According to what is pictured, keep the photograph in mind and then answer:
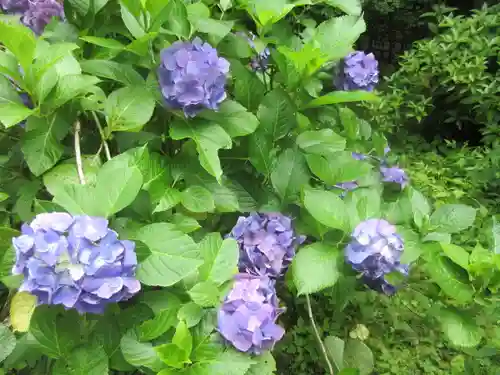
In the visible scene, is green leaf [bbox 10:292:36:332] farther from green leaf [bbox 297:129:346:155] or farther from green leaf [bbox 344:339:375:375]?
green leaf [bbox 344:339:375:375]

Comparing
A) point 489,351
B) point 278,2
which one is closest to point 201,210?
point 278,2

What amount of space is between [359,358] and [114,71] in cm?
89

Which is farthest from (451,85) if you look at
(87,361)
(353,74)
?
(87,361)

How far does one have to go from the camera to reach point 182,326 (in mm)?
699

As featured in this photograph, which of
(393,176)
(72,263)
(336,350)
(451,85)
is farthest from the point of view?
(451,85)

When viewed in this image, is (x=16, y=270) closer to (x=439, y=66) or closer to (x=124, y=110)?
(x=124, y=110)

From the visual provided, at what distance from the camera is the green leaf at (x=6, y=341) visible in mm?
711

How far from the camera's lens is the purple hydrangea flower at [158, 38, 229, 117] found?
0.84 metres

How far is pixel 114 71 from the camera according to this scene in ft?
2.93

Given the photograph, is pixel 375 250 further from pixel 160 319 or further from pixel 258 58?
pixel 258 58

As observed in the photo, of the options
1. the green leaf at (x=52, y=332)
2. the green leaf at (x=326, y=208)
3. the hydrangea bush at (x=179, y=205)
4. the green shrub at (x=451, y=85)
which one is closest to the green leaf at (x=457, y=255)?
the hydrangea bush at (x=179, y=205)

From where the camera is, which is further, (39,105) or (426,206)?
(426,206)

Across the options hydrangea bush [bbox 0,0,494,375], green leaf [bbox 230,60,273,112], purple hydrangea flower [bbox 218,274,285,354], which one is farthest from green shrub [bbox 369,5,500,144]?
purple hydrangea flower [bbox 218,274,285,354]

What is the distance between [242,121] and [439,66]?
9.88ft
